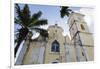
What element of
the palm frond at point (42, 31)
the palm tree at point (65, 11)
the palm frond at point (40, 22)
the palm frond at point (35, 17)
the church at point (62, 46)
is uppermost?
the palm tree at point (65, 11)

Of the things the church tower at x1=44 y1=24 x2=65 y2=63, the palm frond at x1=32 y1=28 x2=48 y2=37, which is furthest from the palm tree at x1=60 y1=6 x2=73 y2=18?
the palm frond at x1=32 y1=28 x2=48 y2=37

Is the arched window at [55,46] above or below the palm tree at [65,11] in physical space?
below

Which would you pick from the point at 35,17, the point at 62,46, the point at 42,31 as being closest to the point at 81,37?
the point at 62,46

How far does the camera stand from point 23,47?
70.4 inches

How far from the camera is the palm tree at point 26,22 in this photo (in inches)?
70.1

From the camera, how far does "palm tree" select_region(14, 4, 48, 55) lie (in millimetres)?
1779

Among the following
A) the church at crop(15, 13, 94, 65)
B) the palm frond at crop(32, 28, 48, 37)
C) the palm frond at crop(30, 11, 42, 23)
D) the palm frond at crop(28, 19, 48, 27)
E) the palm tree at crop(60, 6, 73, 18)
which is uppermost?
the palm tree at crop(60, 6, 73, 18)

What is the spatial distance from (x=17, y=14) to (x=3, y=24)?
0.16 metres

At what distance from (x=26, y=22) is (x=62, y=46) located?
44 cm

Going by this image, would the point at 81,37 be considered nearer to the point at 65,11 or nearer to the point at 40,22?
the point at 65,11

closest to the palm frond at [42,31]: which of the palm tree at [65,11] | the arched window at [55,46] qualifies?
the arched window at [55,46]

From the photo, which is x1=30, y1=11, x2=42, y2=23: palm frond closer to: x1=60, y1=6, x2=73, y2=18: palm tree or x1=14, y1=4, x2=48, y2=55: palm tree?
x1=14, y1=4, x2=48, y2=55: palm tree

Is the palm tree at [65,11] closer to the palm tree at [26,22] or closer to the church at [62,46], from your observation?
the church at [62,46]

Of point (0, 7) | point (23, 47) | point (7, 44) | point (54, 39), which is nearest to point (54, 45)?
point (54, 39)
